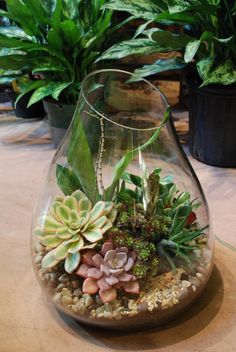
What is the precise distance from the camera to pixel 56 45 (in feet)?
3.29

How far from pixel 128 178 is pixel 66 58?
56 centimetres

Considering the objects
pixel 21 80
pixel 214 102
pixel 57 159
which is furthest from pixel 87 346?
pixel 21 80

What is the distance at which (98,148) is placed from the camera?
581 millimetres

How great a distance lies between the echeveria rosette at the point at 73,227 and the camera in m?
0.51

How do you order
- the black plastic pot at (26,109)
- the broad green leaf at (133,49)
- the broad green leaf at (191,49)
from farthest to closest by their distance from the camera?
the black plastic pot at (26,109) < the broad green leaf at (133,49) < the broad green leaf at (191,49)

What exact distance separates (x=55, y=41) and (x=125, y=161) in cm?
55

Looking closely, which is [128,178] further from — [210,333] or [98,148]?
[210,333]

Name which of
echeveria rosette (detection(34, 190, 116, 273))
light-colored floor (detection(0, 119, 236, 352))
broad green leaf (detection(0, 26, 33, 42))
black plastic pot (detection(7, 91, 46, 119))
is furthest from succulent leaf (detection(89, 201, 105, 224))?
black plastic pot (detection(7, 91, 46, 119))

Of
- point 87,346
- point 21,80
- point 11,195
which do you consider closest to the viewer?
point 87,346

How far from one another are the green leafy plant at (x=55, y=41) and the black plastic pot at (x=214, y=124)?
0.92 ft

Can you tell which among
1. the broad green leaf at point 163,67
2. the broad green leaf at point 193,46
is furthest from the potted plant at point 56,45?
the broad green leaf at point 193,46

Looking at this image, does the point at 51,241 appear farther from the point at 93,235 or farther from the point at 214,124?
the point at 214,124

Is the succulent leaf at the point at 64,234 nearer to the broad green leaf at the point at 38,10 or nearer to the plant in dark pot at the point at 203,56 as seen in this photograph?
the plant in dark pot at the point at 203,56

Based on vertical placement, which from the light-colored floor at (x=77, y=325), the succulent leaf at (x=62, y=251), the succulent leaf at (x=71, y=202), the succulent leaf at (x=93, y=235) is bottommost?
the light-colored floor at (x=77, y=325)
